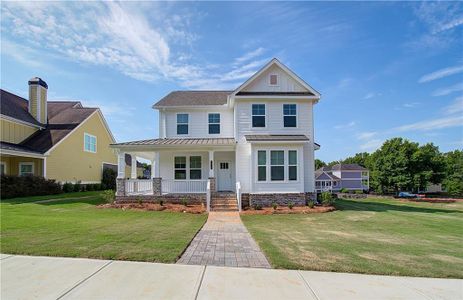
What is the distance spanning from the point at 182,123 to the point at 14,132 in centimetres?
1428

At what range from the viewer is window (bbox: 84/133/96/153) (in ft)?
90.0

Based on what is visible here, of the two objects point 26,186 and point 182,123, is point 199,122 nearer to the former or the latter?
point 182,123

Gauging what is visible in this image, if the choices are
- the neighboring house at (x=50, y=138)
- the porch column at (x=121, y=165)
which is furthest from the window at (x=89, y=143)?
the porch column at (x=121, y=165)

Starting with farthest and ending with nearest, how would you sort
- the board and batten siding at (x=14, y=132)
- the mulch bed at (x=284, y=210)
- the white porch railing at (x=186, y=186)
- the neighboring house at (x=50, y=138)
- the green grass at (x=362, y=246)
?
the neighboring house at (x=50, y=138) < the board and batten siding at (x=14, y=132) < the white porch railing at (x=186, y=186) < the mulch bed at (x=284, y=210) < the green grass at (x=362, y=246)

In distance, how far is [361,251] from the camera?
22.6 ft

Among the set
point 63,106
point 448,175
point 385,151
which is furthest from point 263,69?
point 448,175

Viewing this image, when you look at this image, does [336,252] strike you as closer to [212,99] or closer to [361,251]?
[361,251]

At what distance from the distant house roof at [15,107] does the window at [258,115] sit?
62.5 ft

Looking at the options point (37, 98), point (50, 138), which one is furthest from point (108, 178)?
point (37, 98)

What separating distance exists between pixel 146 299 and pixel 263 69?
15250 mm

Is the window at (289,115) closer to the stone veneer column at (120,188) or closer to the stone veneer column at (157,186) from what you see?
the stone veneer column at (157,186)

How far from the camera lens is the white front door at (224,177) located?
19.2 metres

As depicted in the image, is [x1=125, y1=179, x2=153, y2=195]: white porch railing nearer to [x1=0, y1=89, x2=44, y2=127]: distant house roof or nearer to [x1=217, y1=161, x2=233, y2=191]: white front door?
[x1=217, y1=161, x2=233, y2=191]: white front door

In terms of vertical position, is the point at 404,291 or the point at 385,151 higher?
the point at 385,151
